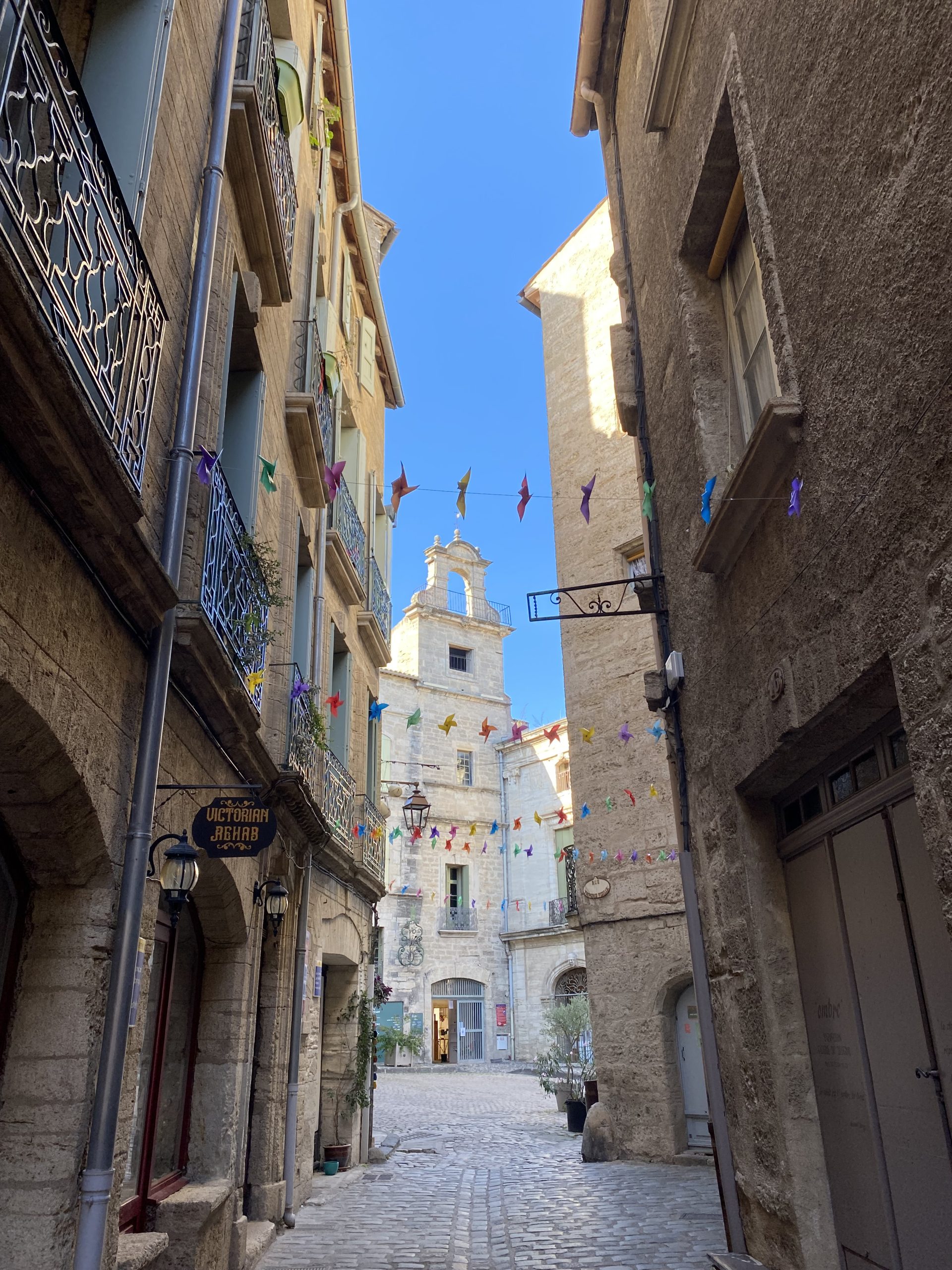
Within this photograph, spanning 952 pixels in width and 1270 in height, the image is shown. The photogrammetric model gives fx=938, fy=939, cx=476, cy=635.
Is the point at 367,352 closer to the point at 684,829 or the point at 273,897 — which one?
the point at 273,897

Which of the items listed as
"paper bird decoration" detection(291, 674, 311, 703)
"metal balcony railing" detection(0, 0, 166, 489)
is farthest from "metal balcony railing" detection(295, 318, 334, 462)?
"metal balcony railing" detection(0, 0, 166, 489)

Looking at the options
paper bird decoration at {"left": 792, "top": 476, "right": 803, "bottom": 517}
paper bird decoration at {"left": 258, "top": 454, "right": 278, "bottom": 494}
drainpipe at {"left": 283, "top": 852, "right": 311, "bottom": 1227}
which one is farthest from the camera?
drainpipe at {"left": 283, "top": 852, "right": 311, "bottom": 1227}

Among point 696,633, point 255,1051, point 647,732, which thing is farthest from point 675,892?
point 696,633

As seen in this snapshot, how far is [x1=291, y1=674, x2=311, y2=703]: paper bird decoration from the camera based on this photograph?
7289 mm

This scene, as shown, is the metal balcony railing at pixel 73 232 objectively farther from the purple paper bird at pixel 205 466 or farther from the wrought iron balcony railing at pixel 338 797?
the wrought iron balcony railing at pixel 338 797

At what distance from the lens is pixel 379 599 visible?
1251 cm

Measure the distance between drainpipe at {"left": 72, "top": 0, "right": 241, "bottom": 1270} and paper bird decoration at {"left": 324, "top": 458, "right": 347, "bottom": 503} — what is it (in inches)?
119

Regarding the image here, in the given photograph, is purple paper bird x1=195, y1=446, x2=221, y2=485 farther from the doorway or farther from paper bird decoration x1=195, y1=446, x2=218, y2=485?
the doorway

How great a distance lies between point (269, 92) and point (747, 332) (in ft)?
12.8

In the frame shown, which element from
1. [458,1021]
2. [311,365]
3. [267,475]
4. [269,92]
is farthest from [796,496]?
[458,1021]

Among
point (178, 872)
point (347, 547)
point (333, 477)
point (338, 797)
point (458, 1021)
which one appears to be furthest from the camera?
point (458, 1021)

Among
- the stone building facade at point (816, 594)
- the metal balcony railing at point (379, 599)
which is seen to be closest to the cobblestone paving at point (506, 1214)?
the stone building facade at point (816, 594)

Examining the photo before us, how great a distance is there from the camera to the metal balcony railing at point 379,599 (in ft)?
39.4

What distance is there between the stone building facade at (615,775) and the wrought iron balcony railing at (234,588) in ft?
16.4
